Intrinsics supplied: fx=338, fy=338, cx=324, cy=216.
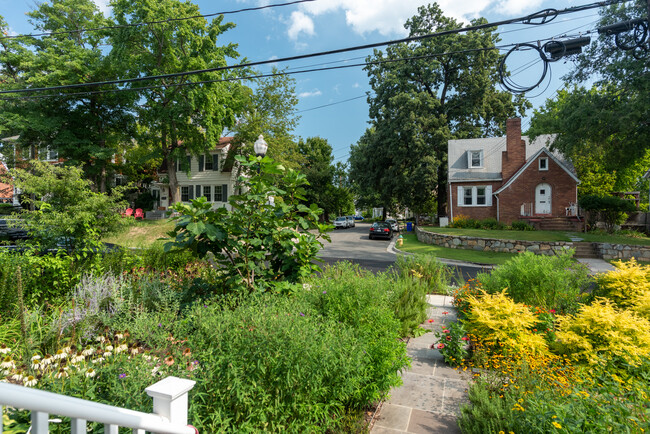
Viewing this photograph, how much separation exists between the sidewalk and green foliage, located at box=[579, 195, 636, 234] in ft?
78.0

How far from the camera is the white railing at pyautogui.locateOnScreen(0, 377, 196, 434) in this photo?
3.44 feet

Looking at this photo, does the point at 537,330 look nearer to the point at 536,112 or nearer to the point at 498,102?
the point at 498,102

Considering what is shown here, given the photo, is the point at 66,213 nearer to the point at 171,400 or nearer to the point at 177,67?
the point at 171,400

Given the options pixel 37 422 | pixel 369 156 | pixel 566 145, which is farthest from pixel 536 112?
pixel 37 422

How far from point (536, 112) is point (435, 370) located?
42.4 meters

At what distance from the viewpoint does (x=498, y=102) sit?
32.0 meters

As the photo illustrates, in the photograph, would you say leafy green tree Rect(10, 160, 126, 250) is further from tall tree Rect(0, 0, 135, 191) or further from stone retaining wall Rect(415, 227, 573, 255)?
tall tree Rect(0, 0, 135, 191)

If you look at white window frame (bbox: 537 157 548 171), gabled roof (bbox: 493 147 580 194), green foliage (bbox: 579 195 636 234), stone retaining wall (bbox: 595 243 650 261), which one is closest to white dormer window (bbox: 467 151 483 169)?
gabled roof (bbox: 493 147 580 194)

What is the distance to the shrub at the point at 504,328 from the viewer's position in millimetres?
3914

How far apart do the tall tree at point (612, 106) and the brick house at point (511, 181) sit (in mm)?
4861

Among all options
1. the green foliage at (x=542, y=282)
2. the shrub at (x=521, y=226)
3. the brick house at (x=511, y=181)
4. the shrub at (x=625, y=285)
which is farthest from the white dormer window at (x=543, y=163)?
the shrub at (x=625, y=285)

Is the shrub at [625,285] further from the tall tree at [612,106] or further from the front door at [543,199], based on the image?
the front door at [543,199]

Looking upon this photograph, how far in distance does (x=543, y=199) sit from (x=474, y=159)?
608cm

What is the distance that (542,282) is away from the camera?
19.4 ft
